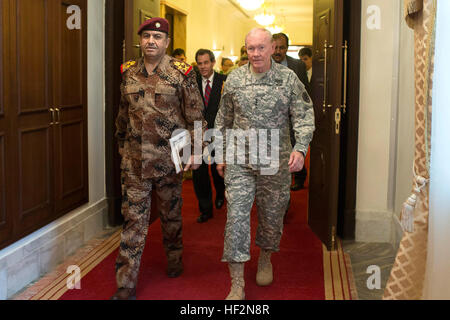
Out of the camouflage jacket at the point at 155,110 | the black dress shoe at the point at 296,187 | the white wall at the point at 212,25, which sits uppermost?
the white wall at the point at 212,25

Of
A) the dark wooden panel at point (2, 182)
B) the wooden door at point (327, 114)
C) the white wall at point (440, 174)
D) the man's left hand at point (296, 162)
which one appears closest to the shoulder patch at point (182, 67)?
the man's left hand at point (296, 162)

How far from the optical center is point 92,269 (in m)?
4.40

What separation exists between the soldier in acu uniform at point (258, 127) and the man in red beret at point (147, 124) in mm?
308

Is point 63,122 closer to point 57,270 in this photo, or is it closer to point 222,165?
point 57,270

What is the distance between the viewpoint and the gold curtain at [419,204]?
2820mm

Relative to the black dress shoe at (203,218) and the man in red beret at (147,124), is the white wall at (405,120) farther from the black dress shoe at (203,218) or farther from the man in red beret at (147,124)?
the black dress shoe at (203,218)

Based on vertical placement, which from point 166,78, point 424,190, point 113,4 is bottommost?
point 424,190

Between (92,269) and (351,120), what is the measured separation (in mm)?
2597

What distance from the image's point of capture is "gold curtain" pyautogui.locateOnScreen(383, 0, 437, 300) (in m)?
2.82

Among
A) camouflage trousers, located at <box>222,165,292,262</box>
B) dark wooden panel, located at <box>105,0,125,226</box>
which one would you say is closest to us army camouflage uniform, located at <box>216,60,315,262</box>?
camouflage trousers, located at <box>222,165,292,262</box>

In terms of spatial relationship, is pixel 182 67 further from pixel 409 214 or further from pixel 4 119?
pixel 409 214

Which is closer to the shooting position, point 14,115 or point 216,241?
point 14,115
